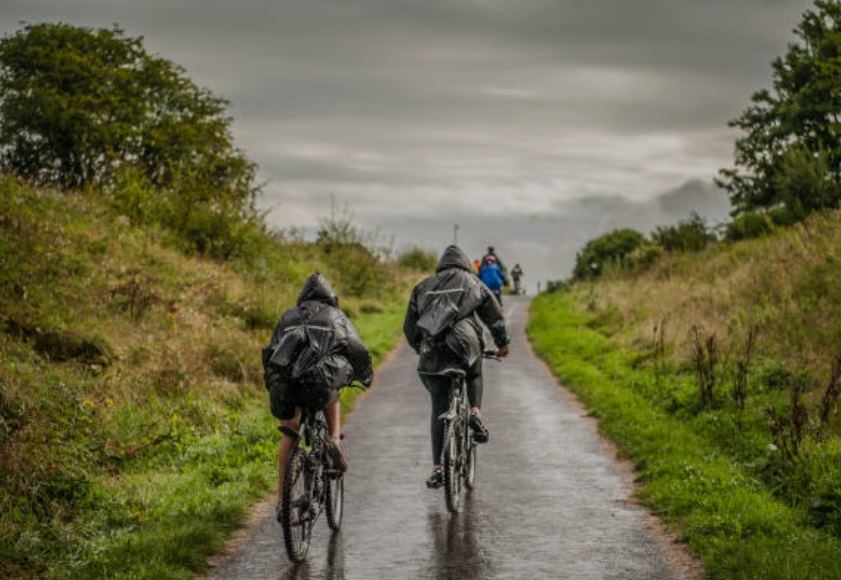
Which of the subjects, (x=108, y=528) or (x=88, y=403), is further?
(x=88, y=403)

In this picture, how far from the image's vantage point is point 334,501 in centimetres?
844

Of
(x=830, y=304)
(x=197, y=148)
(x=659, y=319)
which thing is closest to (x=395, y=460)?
(x=830, y=304)

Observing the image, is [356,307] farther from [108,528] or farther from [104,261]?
[108,528]

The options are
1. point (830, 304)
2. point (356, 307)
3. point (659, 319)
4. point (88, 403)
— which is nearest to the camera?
point (88, 403)

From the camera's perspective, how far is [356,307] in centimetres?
3119

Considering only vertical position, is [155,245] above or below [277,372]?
above

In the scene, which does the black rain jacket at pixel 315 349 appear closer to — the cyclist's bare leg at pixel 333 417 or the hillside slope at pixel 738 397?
the cyclist's bare leg at pixel 333 417

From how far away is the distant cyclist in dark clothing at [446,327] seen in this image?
9219 millimetres

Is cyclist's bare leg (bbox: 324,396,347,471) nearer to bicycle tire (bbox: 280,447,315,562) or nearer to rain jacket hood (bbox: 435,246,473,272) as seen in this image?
bicycle tire (bbox: 280,447,315,562)

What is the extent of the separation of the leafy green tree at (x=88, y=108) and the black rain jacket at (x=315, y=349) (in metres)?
38.7

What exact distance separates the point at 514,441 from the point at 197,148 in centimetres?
4346

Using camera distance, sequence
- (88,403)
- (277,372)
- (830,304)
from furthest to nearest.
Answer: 1. (830,304)
2. (88,403)
3. (277,372)

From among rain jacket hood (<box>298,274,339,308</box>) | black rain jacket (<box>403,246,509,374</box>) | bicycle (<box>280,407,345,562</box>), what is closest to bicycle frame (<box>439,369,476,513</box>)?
black rain jacket (<box>403,246,509,374</box>)

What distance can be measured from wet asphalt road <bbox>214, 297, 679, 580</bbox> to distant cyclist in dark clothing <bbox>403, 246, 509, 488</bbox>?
2.27 feet
